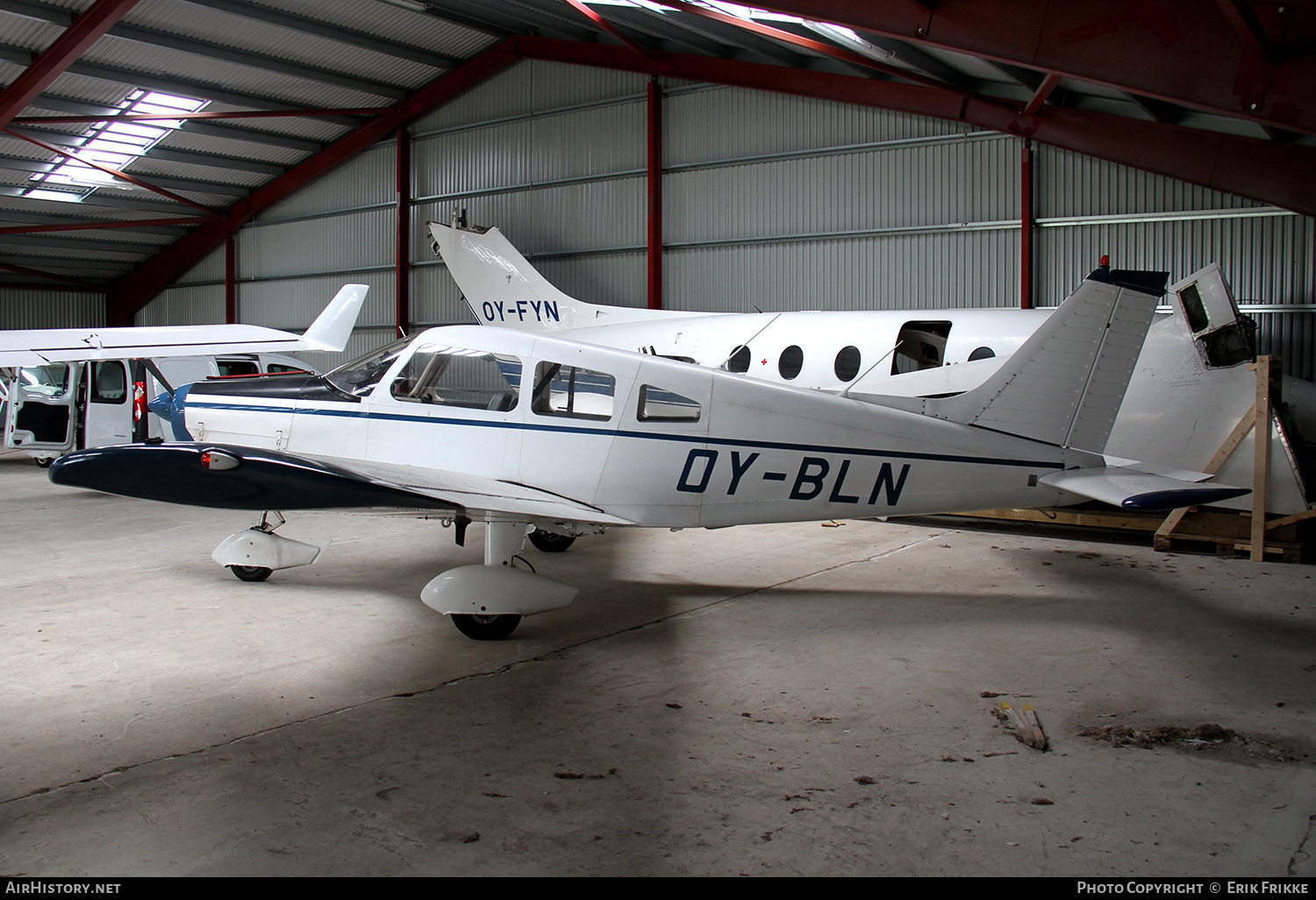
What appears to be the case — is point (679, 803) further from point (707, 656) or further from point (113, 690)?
point (113, 690)

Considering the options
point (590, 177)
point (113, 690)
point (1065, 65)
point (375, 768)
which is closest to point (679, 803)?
point (375, 768)

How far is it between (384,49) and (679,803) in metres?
19.0

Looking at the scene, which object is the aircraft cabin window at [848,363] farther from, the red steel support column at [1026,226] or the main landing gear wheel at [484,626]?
the main landing gear wheel at [484,626]

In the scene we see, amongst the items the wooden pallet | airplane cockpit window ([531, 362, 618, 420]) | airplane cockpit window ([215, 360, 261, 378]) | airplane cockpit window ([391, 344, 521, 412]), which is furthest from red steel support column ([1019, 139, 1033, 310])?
airplane cockpit window ([215, 360, 261, 378])

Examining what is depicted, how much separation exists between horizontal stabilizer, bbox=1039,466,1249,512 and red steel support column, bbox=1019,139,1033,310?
8.35 m

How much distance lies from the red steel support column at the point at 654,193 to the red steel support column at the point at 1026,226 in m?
6.65

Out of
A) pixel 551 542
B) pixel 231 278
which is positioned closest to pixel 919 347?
pixel 551 542

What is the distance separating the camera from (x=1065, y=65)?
7008 mm

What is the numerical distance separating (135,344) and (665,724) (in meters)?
9.82

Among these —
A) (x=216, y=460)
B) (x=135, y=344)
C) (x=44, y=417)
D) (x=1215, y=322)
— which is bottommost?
(x=216, y=460)

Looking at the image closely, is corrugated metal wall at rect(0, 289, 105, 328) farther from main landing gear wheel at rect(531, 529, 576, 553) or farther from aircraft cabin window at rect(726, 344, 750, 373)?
main landing gear wheel at rect(531, 529, 576, 553)

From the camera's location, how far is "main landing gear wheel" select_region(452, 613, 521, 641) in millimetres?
5418

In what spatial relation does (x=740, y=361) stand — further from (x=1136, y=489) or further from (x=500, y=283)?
(x=500, y=283)

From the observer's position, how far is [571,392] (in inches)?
229
